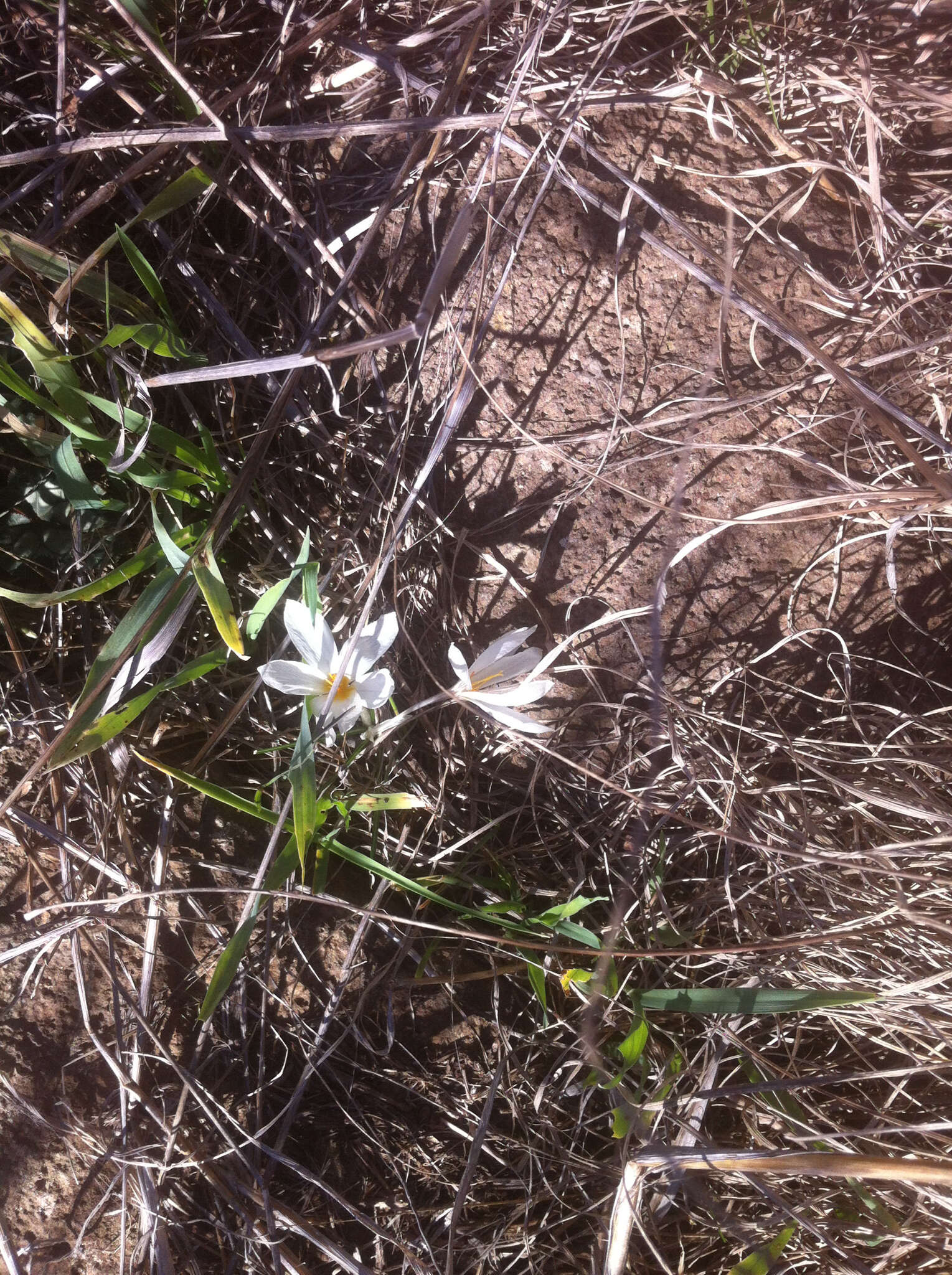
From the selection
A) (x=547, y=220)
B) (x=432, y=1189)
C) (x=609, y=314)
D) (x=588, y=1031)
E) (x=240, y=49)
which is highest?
(x=240, y=49)

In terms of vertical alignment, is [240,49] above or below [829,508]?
above

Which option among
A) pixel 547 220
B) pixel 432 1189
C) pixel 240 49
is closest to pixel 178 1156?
pixel 432 1189

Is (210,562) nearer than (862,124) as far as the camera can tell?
Yes

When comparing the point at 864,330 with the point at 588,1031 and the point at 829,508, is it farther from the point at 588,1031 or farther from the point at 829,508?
the point at 588,1031

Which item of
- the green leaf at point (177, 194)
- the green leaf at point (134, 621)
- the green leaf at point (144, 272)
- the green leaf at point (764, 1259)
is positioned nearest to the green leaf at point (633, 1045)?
the green leaf at point (764, 1259)

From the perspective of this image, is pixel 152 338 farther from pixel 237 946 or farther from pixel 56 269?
pixel 237 946

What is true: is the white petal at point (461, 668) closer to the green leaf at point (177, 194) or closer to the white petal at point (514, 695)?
the white petal at point (514, 695)

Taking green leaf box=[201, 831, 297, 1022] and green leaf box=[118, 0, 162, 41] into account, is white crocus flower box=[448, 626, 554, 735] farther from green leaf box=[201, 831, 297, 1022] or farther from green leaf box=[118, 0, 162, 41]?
green leaf box=[118, 0, 162, 41]

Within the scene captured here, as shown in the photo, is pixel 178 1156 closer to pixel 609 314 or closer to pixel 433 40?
pixel 609 314
